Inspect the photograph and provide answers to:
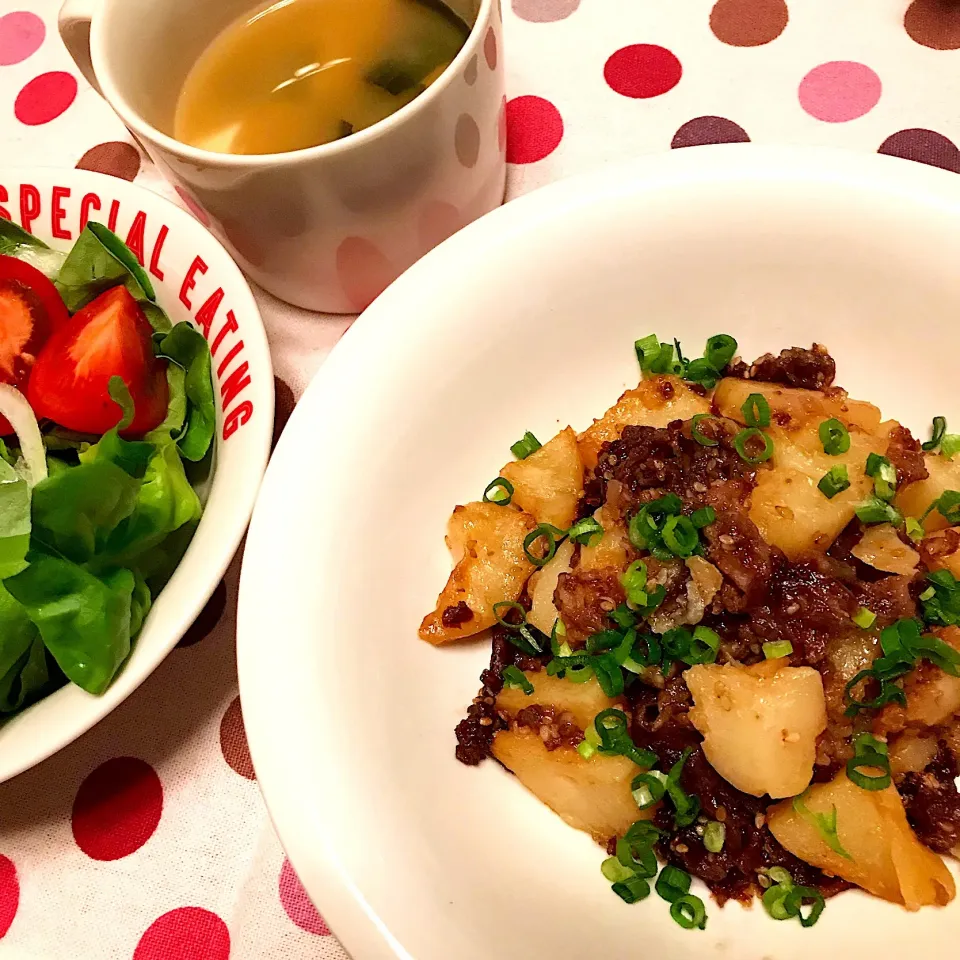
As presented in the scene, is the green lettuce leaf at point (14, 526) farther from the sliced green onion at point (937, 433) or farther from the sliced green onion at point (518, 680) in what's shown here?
the sliced green onion at point (937, 433)

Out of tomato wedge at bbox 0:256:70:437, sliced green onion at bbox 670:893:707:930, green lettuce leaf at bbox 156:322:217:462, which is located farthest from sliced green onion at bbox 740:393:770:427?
tomato wedge at bbox 0:256:70:437

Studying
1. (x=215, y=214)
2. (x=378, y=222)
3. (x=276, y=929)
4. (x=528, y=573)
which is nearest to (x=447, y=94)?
(x=378, y=222)

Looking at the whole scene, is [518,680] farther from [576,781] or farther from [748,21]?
[748,21]

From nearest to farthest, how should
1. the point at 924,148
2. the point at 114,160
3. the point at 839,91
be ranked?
the point at 924,148, the point at 839,91, the point at 114,160

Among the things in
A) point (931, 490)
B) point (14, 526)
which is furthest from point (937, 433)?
point (14, 526)

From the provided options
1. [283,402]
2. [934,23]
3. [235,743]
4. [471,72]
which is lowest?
[235,743]

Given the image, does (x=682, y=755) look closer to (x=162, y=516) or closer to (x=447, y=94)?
(x=162, y=516)

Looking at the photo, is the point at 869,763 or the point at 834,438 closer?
the point at 869,763
